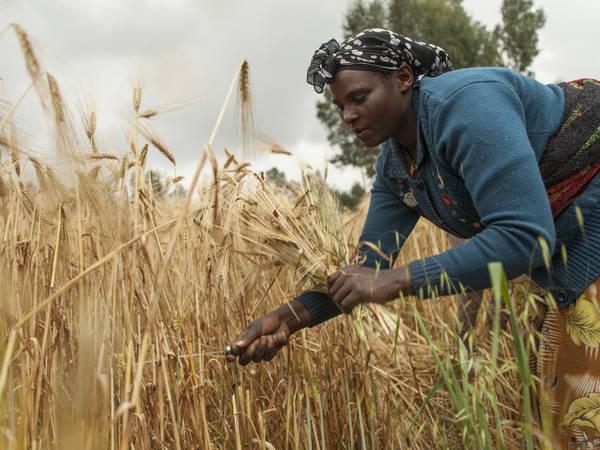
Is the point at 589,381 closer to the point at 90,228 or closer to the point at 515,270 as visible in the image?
the point at 515,270

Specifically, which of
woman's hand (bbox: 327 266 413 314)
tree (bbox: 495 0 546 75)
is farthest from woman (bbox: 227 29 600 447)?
tree (bbox: 495 0 546 75)

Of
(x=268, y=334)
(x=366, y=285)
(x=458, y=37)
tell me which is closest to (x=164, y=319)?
(x=268, y=334)

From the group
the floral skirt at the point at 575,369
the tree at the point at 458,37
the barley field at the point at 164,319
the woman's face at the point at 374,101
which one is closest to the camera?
the barley field at the point at 164,319

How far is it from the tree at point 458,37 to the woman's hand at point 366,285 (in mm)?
14562

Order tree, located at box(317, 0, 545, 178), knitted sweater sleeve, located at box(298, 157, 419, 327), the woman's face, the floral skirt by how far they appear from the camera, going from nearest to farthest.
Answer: the floral skirt
the woman's face
knitted sweater sleeve, located at box(298, 157, 419, 327)
tree, located at box(317, 0, 545, 178)

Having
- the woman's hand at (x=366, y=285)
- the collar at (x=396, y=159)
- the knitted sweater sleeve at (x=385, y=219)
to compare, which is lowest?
the woman's hand at (x=366, y=285)

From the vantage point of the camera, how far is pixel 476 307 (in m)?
2.49

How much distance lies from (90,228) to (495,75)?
110cm

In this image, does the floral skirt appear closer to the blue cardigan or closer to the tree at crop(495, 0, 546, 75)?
the blue cardigan

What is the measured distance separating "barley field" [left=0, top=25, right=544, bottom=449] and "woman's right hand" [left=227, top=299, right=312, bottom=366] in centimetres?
7

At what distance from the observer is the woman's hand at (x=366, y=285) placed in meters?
1.19

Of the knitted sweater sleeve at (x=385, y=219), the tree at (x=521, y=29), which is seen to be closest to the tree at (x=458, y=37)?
the tree at (x=521, y=29)

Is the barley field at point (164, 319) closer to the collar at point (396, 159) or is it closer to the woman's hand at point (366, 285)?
the woman's hand at point (366, 285)

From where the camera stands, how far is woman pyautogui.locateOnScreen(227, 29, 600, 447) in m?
1.11
